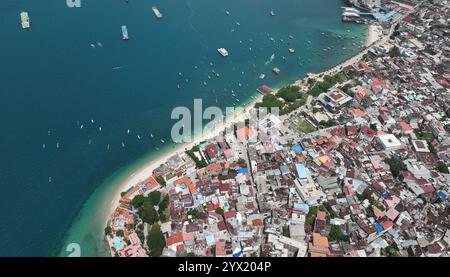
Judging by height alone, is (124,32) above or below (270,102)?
above

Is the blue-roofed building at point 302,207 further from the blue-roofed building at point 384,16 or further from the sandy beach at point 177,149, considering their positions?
the blue-roofed building at point 384,16

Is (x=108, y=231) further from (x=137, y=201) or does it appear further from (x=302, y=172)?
(x=302, y=172)

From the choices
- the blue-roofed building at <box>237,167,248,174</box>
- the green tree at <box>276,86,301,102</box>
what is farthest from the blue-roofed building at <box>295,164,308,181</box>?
the green tree at <box>276,86,301,102</box>

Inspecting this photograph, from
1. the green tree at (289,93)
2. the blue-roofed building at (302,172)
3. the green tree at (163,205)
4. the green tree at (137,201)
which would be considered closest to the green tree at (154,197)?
the green tree at (163,205)

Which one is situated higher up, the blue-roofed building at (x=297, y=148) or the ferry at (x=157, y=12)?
the ferry at (x=157, y=12)

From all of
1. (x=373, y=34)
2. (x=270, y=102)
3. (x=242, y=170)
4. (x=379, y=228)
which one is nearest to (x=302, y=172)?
(x=242, y=170)

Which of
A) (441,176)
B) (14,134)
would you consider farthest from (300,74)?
(14,134)

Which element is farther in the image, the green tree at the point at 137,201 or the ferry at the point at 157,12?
the ferry at the point at 157,12
